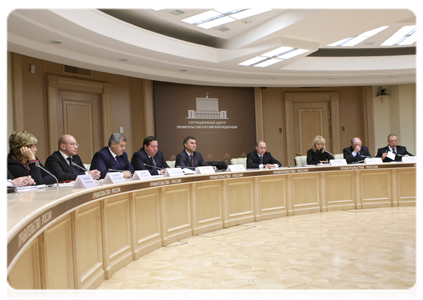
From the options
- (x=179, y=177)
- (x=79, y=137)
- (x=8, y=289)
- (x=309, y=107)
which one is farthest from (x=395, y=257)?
(x=309, y=107)

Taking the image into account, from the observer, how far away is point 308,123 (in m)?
10.0

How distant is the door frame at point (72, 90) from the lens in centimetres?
657

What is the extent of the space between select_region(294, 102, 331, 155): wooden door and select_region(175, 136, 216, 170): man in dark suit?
16.1ft

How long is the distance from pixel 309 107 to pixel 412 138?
289cm

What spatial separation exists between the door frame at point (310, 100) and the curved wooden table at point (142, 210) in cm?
351

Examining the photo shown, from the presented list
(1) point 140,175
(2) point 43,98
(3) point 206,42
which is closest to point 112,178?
(1) point 140,175

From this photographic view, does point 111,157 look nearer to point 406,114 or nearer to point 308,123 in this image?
point 308,123

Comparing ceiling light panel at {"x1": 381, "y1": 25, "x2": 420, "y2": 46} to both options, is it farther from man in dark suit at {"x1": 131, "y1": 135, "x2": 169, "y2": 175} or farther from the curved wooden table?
man in dark suit at {"x1": 131, "y1": 135, "x2": 169, "y2": 175}

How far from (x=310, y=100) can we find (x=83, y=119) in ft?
19.4

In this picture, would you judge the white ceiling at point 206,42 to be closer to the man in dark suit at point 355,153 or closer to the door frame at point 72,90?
the door frame at point 72,90

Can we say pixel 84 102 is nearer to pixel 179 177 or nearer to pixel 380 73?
pixel 179 177

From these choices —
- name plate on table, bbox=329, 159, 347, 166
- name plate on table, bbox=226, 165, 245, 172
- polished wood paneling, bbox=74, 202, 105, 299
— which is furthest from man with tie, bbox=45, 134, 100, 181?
name plate on table, bbox=329, 159, 347, 166

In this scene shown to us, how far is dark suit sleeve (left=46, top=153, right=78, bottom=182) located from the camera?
3693 millimetres

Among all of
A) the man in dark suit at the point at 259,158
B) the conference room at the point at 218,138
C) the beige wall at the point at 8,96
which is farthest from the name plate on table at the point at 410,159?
the beige wall at the point at 8,96
